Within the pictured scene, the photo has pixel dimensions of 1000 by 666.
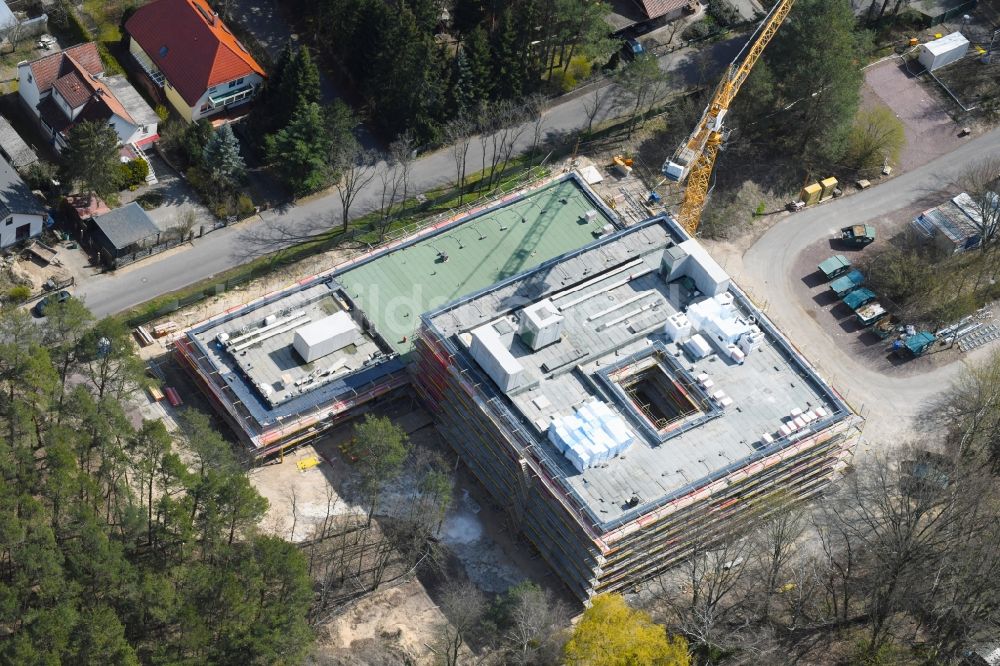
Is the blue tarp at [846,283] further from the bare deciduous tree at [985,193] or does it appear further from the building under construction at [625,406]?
the building under construction at [625,406]

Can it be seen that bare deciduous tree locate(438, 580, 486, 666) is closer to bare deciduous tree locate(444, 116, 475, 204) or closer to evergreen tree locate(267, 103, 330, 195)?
bare deciduous tree locate(444, 116, 475, 204)

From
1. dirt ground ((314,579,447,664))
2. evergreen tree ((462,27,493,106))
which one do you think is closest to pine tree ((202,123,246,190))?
evergreen tree ((462,27,493,106))

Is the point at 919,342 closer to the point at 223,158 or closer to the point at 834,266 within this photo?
the point at 834,266

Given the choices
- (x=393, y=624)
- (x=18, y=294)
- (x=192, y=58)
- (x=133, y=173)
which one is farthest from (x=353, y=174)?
(x=393, y=624)

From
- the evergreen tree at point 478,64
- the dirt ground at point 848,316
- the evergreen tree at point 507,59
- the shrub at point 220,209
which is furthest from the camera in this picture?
the evergreen tree at point 507,59

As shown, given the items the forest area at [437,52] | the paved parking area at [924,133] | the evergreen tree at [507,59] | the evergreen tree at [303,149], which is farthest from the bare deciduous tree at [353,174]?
the paved parking area at [924,133]

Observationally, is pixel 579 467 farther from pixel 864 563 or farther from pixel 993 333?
pixel 993 333

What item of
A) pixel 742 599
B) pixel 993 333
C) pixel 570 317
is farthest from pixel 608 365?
pixel 993 333
